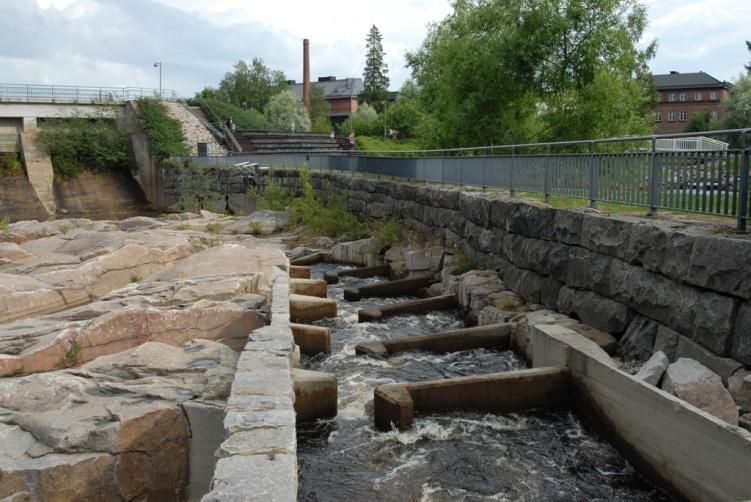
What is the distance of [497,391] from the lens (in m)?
7.81

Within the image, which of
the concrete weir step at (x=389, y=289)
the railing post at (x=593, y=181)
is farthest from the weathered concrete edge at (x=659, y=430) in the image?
the concrete weir step at (x=389, y=289)

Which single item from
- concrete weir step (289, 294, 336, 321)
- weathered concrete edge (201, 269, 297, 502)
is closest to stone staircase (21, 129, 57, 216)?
concrete weir step (289, 294, 336, 321)

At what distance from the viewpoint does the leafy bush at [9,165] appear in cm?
3775

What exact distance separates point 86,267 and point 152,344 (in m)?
3.99

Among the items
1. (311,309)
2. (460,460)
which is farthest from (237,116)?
(460,460)

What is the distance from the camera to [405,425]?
7367 millimetres

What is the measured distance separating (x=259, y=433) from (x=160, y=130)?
38455 mm

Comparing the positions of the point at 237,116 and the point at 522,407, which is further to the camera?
the point at 237,116

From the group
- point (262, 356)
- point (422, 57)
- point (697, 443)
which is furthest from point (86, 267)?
point (422, 57)

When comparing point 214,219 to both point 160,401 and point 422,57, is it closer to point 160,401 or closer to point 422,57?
point 422,57

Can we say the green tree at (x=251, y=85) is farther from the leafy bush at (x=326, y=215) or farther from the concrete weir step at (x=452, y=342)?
the concrete weir step at (x=452, y=342)

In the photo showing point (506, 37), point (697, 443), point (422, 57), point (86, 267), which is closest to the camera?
point (697, 443)

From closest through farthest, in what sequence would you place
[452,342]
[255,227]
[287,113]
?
1. [452,342]
2. [255,227]
3. [287,113]

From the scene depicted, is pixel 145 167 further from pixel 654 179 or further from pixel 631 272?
pixel 631 272
